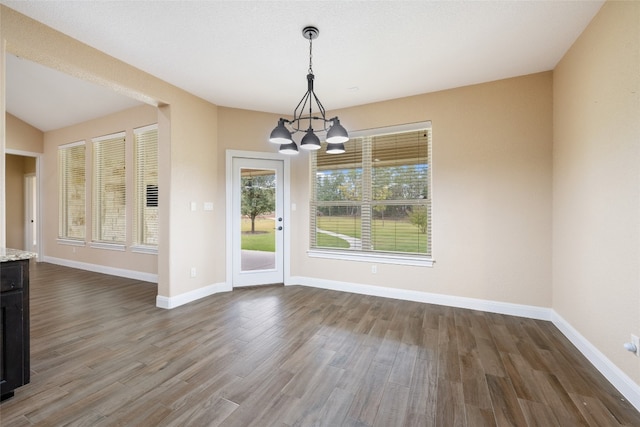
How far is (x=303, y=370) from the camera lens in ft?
7.31

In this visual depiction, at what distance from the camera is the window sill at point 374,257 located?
3881mm

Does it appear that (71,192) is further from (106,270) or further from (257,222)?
(257,222)

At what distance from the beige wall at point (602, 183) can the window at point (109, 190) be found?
6.70 meters

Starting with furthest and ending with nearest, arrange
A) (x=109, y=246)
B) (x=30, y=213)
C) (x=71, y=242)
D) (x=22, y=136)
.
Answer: (x=30, y=213) < (x=22, y=136) < (x=71, y=242) < (x=109, y=246)

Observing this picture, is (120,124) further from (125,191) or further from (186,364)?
(186,364)

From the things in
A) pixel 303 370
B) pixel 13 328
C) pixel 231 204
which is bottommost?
pixel 303 370

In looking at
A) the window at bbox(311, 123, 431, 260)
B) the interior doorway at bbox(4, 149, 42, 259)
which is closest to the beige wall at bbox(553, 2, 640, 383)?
the window at bbox(311, 123, 431, 260)

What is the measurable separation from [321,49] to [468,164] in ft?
7.73

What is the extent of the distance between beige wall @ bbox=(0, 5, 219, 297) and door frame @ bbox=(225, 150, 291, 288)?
0.23 metres

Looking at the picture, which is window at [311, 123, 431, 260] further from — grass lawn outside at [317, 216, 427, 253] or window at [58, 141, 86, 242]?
window at [58, 141, 86, 242]

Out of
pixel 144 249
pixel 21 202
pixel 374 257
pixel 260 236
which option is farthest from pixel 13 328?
pixel 21 202

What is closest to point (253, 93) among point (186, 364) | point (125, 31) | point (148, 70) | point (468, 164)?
point (148, 70)

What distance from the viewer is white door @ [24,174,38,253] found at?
6898 millimetres

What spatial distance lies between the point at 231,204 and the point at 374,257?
2439 mm
